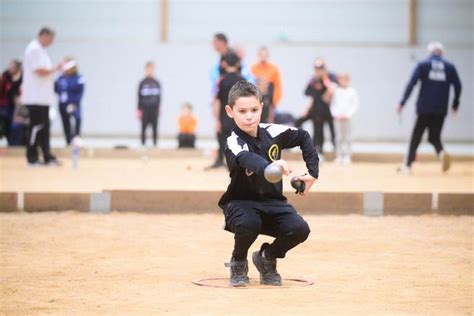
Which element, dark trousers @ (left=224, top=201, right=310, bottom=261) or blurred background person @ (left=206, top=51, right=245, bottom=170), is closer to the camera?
dark trousers @ (left=224, top=201, right=310, bottom=261)

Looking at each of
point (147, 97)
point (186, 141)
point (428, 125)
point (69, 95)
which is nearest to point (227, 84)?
point (428, 125)

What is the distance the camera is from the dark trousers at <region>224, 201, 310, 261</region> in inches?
274

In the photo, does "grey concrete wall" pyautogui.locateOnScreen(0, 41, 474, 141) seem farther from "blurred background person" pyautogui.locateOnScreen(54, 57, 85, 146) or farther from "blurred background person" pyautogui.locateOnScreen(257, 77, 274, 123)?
"blurred background person" pyautogui.locateOnScreen(257, 77, 274, 123)

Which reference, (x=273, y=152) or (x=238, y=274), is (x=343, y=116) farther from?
(x=238, y=274)

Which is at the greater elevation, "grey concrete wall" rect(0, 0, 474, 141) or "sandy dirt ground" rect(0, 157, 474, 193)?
"grey concrete wall" rect(0, 0, 474, 141)

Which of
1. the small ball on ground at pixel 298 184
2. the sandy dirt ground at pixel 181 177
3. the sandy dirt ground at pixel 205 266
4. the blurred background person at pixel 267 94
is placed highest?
the small ball on ground at pixel 298 184

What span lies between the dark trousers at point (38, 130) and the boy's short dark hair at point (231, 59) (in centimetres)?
297

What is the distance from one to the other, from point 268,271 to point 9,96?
15.1 metres

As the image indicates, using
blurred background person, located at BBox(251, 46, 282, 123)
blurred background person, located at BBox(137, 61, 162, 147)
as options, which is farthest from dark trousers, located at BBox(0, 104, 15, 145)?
blurred background person, located at BBox(251, 46, 282, 123)

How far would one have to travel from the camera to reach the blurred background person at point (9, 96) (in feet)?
70.1

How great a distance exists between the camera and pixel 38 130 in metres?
16.7

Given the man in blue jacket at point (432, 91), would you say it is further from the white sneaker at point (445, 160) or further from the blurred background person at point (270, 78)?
the blurred background person at point (270, 78)

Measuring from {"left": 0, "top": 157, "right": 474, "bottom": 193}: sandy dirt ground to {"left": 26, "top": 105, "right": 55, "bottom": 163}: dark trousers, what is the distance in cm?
33

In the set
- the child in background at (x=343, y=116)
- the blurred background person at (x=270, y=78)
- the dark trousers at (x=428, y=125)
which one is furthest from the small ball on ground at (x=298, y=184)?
the child in background at (x=343, y=116)
